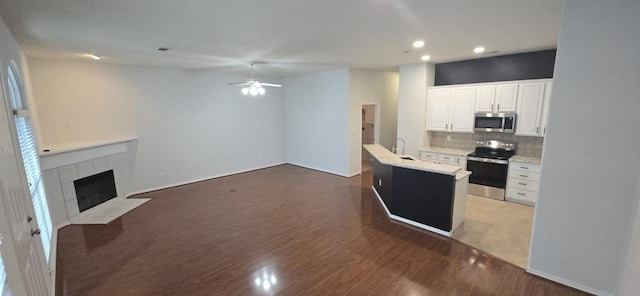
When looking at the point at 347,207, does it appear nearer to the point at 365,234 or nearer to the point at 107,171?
the point at 365,234

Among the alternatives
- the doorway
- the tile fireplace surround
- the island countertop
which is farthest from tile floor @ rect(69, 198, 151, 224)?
the doorway

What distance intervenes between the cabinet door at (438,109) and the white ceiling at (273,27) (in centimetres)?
122

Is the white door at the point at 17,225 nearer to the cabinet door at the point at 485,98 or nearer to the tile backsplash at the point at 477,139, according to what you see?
the cabinet door at the point at 485,98

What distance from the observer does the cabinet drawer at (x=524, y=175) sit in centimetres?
454

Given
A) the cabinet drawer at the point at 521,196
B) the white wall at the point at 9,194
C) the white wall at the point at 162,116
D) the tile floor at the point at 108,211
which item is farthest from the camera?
the white wall at the point at 162,116

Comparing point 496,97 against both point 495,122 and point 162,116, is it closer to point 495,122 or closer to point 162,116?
point 495,122

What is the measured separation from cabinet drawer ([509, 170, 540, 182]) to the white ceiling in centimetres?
218

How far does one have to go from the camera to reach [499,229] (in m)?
3.83

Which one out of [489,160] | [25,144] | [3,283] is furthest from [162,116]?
[489,160]

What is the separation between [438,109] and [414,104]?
0.54 metres

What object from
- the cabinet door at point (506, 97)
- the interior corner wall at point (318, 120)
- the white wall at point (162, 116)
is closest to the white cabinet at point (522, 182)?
the cabinet door at point (506, 97)

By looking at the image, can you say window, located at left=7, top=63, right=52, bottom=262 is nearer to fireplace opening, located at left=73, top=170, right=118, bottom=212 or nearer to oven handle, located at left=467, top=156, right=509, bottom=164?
fireplace opening, located at left=73, top=170, right=118, bottom=212

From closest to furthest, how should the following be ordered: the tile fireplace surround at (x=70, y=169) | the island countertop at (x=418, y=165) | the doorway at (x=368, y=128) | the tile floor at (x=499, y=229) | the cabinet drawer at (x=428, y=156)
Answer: the tile floor at (x=499, y=229)
the island countertop at (x=418, y=165)
the tile fireplace surround at (x=70, y=169)
the cabinet drawer at (x=428, y=156)
the doorway at (x=368, y=128)

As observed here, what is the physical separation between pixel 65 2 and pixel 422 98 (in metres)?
5.88
